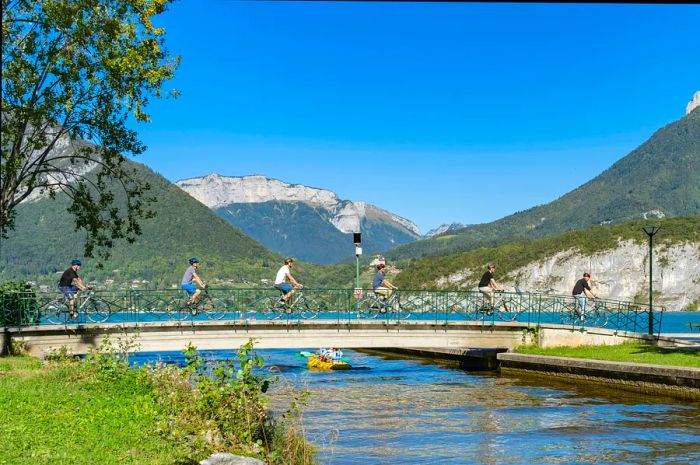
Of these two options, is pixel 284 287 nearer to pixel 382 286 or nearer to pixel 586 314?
pixel 382 286

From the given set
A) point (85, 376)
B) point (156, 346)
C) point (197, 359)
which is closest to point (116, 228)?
point (156, 346)

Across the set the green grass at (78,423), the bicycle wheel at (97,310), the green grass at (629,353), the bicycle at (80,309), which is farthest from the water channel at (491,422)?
the bicycle at (80,309)

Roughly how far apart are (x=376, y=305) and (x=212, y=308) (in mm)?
6878

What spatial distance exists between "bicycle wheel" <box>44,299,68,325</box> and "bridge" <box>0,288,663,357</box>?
36 millimetres

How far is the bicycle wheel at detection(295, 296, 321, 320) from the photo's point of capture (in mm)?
29609

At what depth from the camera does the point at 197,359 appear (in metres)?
12.3

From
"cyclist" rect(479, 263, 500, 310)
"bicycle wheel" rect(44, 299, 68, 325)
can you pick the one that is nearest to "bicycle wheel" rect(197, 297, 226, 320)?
"bicycle wheel" rect(44, 299, 68, 325)

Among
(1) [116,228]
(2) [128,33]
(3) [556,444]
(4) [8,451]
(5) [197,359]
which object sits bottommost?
(3) [556,444]

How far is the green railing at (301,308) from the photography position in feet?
86.6

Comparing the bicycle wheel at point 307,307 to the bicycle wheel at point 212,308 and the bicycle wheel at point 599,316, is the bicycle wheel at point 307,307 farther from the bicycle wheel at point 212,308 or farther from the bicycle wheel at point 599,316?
the bicycle wheel at point 599,316

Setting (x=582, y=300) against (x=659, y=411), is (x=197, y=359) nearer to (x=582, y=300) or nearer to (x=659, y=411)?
(x=659, y=411)

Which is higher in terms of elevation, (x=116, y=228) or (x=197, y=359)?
(x=116, y=228)

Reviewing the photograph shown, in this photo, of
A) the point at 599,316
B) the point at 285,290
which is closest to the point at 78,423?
the point at 285,290

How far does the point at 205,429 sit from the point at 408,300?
21306 millimetres
